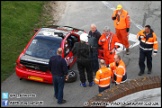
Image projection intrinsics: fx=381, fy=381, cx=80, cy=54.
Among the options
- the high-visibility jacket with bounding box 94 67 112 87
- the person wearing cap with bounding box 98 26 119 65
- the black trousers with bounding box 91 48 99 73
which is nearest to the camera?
the high-visibility jacket with bounding box 94 67 112 87

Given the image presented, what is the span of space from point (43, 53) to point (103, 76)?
274cm

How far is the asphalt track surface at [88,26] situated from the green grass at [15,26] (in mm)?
944

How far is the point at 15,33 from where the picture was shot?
616 inches

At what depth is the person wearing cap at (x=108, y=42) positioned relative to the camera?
12.1m

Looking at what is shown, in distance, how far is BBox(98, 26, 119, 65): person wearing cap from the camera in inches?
477

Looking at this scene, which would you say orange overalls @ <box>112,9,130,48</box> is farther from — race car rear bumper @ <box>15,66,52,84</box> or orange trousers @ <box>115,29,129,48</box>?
race car rear bumper @ <box>15,66,52,84</box>

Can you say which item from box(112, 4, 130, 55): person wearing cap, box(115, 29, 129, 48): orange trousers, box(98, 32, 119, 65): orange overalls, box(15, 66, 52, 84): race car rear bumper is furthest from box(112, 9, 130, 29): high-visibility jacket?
box(15, 66, 52, 84): race car rear bumper

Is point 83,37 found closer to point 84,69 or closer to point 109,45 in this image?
point 109,45

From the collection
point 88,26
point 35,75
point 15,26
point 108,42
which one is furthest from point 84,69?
point 15,26

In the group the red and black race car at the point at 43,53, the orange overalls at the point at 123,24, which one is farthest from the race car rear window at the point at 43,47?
Result: the orange overalls at the point at 123,24

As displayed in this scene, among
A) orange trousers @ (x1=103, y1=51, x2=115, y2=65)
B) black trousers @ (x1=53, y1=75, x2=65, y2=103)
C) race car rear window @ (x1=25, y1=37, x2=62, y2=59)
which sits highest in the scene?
race car rear window @ (x1=25, y1=37, x2=62, y2=59)

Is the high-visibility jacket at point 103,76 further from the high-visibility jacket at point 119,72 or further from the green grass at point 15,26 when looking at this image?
the green grass at point 15,26

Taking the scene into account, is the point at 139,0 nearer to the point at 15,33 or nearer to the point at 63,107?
the point at 15,33

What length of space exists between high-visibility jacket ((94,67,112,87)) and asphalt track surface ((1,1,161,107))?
1.30 m
